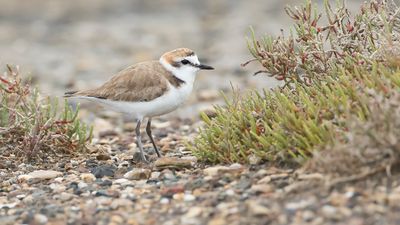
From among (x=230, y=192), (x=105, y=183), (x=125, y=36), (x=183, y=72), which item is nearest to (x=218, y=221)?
(x=230, y=192)

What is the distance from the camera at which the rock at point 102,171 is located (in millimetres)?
6793

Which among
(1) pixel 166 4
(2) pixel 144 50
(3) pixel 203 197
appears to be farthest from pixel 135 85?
(1) pixel 166 4

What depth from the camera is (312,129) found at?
5.80m

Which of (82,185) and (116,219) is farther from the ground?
(82,185)

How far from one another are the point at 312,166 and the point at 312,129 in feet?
1.23

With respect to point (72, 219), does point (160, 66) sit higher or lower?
higher

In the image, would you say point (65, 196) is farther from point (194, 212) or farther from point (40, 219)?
point (194, 212)

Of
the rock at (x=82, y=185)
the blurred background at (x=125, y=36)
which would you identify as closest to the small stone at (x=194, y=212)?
the rock at (x=82, y=185)

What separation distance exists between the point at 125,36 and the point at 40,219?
1138 centimetres

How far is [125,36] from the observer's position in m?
16.8

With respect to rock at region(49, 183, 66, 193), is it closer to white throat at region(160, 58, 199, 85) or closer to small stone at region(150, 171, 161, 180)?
small stone at region(150, 171, 161, 180)

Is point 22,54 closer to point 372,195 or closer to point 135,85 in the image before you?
point 135,85

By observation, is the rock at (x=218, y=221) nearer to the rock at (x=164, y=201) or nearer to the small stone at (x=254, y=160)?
the rock at (x=164, y=201)

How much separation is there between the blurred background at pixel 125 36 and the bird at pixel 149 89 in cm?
363
